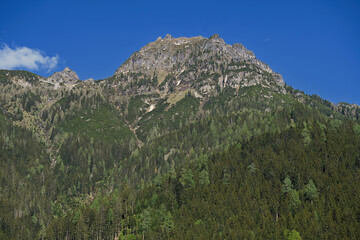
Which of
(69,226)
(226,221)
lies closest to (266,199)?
(226,221)

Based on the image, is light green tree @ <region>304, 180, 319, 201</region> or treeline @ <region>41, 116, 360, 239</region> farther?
Answer: light green tree @ <region>304, 180, 319, 201</region>

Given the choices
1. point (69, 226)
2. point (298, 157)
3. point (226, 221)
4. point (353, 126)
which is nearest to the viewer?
point (226, 221)

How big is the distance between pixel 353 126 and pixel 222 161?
8690 cm

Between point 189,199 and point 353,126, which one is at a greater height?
point 353,126

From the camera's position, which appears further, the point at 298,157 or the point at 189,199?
the point at 298,157

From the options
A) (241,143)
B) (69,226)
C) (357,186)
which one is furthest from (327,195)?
(69,226)

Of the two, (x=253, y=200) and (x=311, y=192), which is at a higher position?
(x=311, y=192)

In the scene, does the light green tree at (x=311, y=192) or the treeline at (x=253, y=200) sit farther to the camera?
the light green tree at (x=311, y=192)

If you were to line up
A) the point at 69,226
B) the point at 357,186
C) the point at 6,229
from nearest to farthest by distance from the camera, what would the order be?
the point at 357,186 < the point at 69,226 < the point at 6,229

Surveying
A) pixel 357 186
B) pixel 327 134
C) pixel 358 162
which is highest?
pixel 327 134

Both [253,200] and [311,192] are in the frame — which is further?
[253,200]

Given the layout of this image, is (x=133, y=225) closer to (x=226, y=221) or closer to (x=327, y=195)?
(x=226, y=221)

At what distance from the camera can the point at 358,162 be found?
149 m

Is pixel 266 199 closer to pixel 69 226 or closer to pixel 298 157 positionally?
pixel 298 157
